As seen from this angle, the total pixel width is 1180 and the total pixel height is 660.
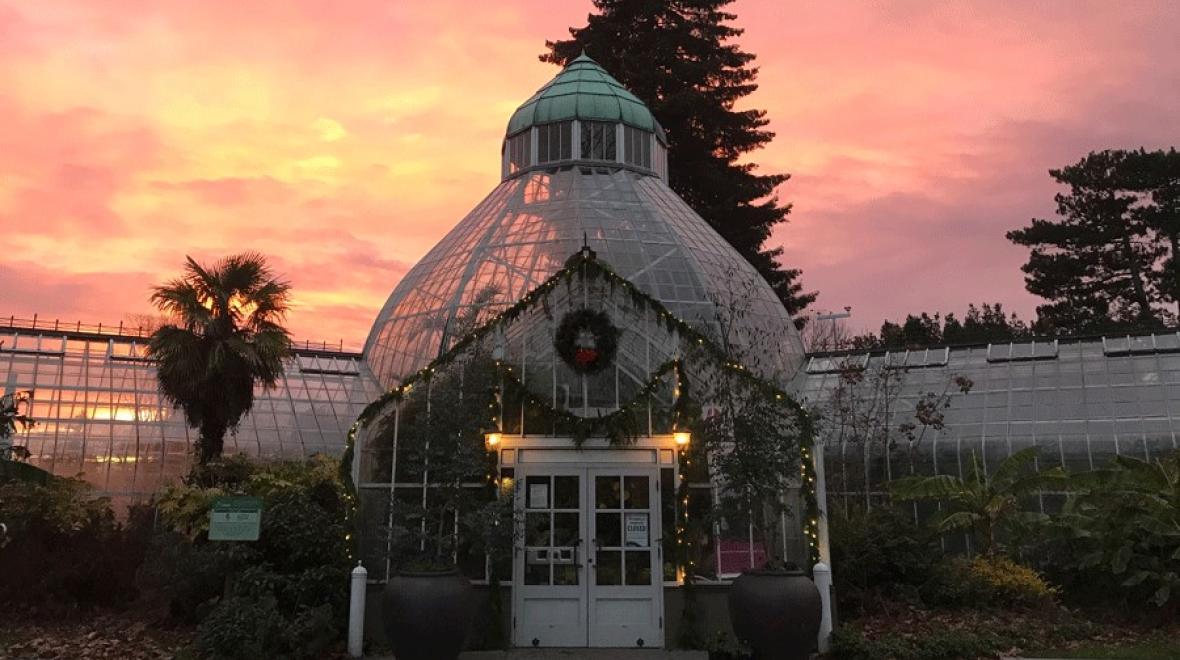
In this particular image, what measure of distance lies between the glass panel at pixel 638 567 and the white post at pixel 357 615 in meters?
3.61

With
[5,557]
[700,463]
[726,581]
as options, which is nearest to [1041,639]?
[726,581]

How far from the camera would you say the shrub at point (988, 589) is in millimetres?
12742

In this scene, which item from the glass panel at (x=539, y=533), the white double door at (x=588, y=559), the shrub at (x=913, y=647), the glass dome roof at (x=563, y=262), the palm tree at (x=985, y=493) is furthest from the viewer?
the glass dome roof at (x=563, y=262)

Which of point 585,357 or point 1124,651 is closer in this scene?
point 1124,651

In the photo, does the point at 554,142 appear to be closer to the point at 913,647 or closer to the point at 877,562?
the point at 877,562

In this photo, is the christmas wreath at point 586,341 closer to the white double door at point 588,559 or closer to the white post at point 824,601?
the white double door at point 588,559

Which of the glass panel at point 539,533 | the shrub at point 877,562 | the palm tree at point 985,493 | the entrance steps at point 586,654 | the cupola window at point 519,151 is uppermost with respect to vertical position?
the cupola window at point 519,151

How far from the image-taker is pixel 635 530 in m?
11.7

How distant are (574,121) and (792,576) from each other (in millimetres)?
17486

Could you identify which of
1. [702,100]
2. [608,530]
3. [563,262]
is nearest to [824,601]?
[608,530]

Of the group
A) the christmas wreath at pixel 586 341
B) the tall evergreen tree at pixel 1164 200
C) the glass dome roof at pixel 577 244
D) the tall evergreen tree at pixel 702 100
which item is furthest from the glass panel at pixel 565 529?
the tall evergreen tree at pixel 1164 200

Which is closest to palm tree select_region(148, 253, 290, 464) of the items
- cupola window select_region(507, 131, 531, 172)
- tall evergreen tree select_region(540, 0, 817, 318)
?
cupola window select_region(507, 131, 531, 172)

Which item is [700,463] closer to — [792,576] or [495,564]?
[792,576]

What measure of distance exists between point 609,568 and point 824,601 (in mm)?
2960
